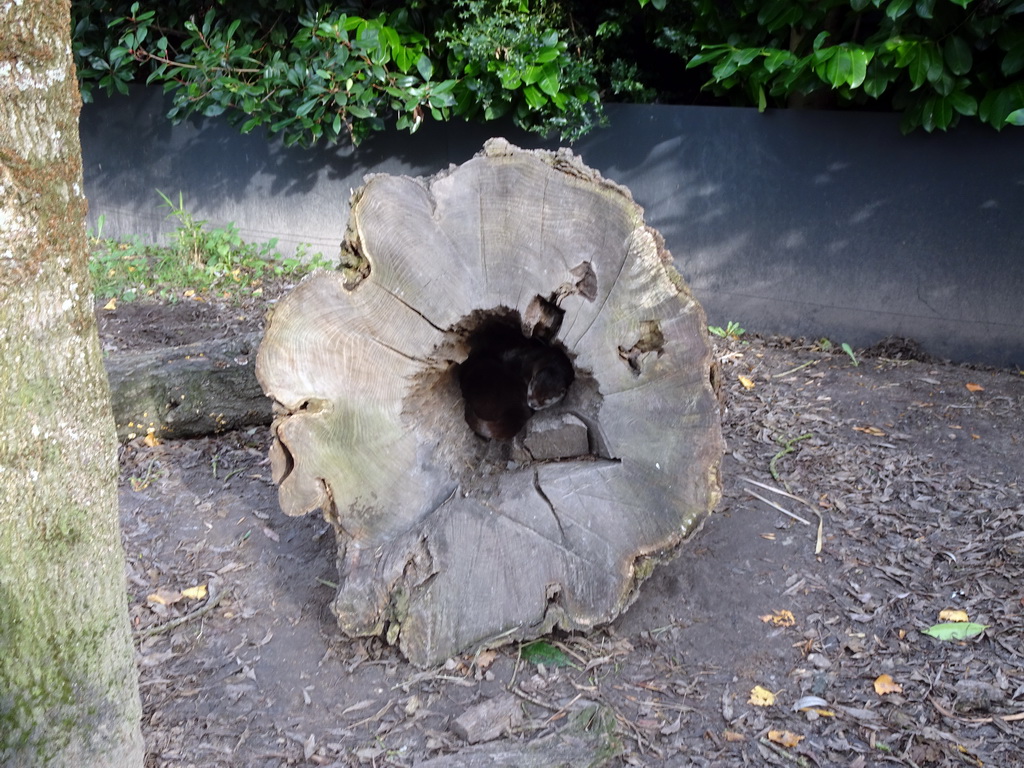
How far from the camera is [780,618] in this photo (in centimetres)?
273

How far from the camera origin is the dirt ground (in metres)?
2.28

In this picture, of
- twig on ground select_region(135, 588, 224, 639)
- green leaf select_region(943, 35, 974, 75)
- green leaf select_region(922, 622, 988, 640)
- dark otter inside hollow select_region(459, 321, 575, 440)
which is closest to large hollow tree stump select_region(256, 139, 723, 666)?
dark otter inside hollow select_region(459, 321, 575, 440)

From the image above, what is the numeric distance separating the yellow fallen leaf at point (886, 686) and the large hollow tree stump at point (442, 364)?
61 centimetres

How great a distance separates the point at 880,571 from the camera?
2.92 meters

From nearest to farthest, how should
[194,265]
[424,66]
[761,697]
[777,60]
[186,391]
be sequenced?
[761,697] < [186,391] < [777,60] < [424,66] < [194,265]

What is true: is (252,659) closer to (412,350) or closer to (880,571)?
(412,350)

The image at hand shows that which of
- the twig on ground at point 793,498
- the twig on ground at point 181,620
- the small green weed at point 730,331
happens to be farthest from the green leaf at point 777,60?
the twig on ground at point 181,620

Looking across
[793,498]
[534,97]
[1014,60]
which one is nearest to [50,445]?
[793,498]

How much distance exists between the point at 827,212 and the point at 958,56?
35.5 inches

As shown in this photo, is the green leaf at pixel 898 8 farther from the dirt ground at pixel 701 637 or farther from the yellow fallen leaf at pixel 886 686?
the yellow fallen leaf at pixel 886 686

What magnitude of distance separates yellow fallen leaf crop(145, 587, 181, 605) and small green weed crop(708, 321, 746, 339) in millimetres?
3104

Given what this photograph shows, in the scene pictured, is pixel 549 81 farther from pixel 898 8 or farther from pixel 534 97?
pixel 898 8

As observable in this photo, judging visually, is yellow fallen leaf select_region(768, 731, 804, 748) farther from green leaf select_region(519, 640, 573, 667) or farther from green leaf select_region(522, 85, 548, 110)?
green leaf select_region(522, 85, 548, 110)

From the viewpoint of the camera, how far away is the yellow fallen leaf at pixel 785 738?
227 centimetres
